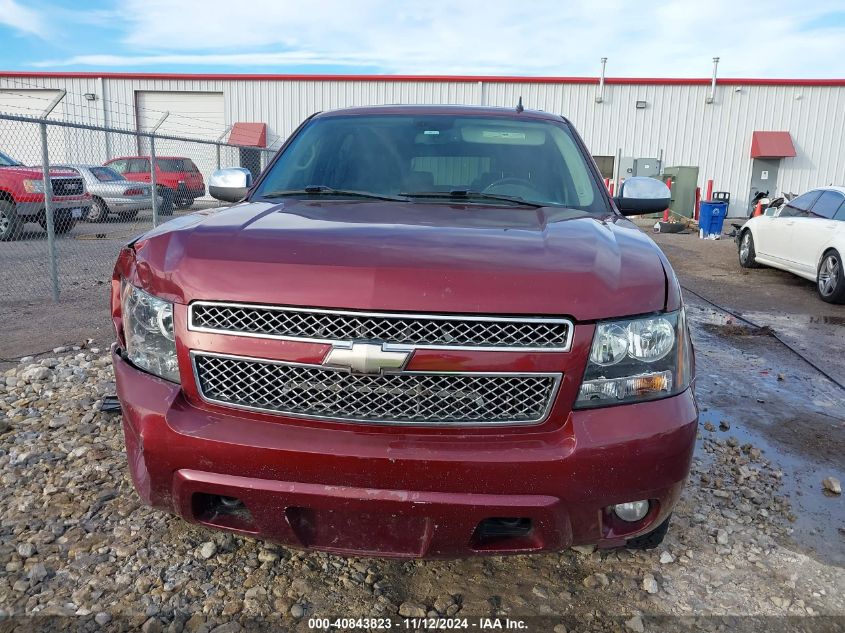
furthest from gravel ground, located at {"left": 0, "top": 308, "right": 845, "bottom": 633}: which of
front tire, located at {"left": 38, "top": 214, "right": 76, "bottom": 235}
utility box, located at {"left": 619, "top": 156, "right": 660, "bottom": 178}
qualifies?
utility box, located at {"left": 619, "top": 156, "right": 660, "bottom": 178}

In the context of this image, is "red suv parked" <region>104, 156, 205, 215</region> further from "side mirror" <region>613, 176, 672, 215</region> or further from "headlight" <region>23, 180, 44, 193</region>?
"side mirror" <region>613, 176, 672, 215</region>

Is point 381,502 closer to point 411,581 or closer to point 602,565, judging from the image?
point 411,581

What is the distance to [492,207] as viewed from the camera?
2830 mm

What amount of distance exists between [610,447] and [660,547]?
1.09 metres

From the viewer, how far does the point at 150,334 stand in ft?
7.02

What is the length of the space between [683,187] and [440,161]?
23.1 metres

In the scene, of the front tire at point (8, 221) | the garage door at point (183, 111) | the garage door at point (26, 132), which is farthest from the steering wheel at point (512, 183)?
the garage door at point (183, 111)

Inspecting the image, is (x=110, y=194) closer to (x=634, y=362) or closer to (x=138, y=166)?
(x=138, y=166)

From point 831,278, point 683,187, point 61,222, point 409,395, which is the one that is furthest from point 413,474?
point 683,187

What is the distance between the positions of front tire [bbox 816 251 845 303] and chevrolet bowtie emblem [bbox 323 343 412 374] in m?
8.40

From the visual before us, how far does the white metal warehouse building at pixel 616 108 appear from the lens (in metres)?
26.9

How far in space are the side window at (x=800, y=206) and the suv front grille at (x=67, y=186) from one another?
12077 mm

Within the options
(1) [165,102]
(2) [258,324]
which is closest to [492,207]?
(2) [258,324]

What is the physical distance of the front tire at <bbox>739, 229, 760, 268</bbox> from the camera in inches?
459
